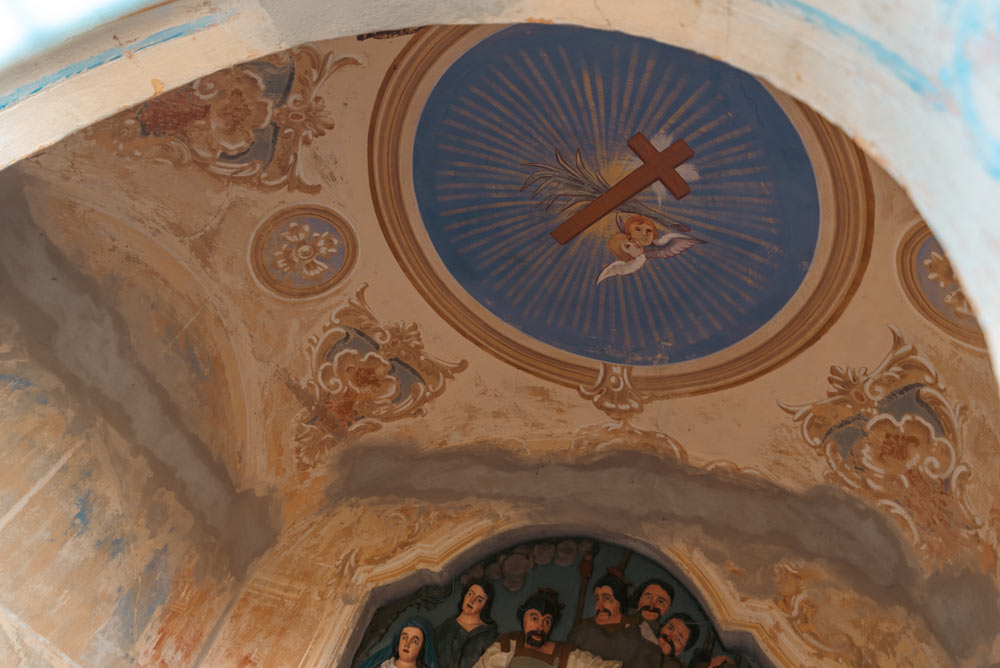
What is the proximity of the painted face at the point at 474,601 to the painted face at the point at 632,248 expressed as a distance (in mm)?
2584

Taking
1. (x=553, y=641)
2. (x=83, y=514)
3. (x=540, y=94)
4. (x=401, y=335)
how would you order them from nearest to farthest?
(x=83, y=514), (x=540, y=94), (x=553, y=641), (x=401, y=335)

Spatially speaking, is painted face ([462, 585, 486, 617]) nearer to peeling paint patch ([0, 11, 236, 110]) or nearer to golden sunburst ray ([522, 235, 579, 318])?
golden sunburst ray ([522, 235, 579, 318])

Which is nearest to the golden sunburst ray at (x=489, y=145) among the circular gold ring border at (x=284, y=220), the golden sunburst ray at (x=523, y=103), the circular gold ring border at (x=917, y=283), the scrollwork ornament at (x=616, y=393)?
the golden sunburst ray at (x=523, y=103)

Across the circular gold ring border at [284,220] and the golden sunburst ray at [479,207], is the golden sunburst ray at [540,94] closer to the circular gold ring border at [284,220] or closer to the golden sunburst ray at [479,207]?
the golden sunburst ray at [479,207]

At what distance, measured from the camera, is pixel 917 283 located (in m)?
5.37

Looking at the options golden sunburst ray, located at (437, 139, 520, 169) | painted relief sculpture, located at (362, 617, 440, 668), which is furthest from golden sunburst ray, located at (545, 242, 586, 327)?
painted relief sculpture, located at (362, 617, 440, 668)

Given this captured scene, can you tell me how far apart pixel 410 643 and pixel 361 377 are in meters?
1.91

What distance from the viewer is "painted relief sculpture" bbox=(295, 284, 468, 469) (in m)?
6.46

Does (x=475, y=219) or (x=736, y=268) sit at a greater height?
(x=736, y=268)

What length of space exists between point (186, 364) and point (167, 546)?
122 centimetres

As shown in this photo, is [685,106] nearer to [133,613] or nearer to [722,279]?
[722,279]

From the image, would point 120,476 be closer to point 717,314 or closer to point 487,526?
point 487,526

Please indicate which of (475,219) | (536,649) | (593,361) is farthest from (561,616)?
(475,219)

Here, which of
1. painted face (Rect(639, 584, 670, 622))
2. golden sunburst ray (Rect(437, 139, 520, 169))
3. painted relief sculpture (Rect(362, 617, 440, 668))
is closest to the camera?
painted relief sculpture (Rect(362, 617, 440, 668))
